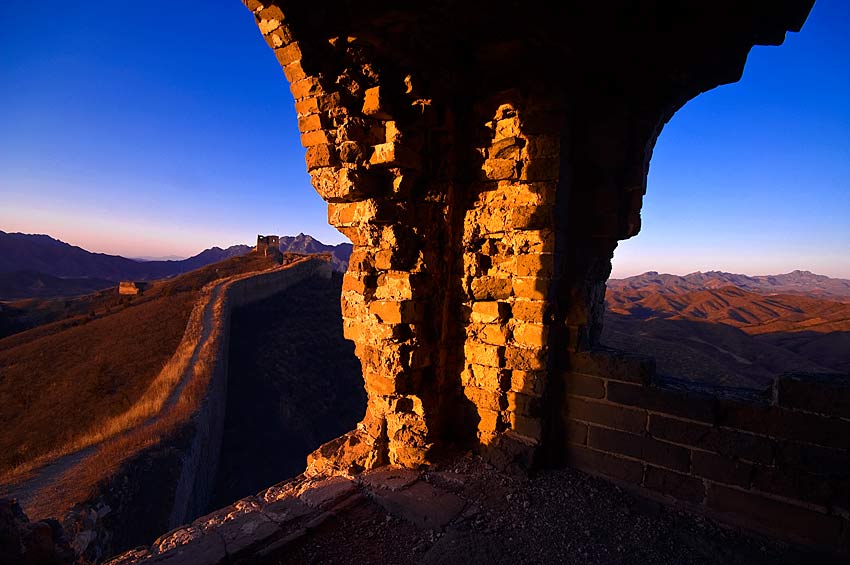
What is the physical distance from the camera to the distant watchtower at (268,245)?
34250 millimetres

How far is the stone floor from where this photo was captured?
2465 millimetres

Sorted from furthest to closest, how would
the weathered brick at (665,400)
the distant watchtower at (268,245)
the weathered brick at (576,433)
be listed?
the distant watchtower at (268,245), the weathered brick at (576,433), the weathered brick at (665,400)

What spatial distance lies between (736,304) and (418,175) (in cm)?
4003

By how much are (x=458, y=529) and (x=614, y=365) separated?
72.3 inches

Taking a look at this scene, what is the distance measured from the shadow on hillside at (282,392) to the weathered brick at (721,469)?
1274 cm

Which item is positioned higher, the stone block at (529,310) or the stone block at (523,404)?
the stone block at (529,310)

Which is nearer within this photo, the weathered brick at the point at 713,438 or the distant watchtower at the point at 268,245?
the weathered brick at the point at 713,438

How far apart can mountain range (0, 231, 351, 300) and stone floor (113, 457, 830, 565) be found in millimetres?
64647

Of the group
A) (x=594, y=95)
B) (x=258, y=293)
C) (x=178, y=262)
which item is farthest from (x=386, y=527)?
(x=178, y=262)

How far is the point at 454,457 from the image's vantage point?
12.0 ft

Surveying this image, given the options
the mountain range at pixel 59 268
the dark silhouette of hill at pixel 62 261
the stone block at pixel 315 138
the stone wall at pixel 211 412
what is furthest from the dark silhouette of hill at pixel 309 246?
the stone block at pixel 315 138

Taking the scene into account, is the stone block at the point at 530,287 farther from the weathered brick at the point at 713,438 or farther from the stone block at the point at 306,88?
the stone block at the point at 306,88

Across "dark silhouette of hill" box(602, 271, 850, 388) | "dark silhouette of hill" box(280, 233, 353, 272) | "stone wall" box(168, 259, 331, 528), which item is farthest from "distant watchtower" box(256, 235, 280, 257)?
"dark silhouette of hill" box(280, 233, 353, 272)

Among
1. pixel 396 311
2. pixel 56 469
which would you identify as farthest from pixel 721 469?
pixel 56 469
